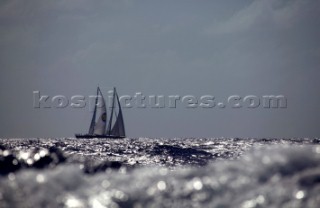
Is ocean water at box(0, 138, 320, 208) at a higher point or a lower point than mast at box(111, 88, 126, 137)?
higher

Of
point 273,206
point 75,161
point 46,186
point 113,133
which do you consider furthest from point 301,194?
point 113,133

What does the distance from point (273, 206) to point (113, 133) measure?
14712cm

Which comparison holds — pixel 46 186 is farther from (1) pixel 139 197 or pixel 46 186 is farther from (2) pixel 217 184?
(2) pixel 217 184

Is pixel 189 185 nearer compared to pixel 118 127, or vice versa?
pixel 189 185

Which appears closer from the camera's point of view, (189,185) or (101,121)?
(189,185)

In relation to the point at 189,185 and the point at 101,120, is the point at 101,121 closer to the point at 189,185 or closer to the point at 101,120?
the point at 101,120

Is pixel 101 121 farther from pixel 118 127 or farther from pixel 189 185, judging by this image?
pixel 189 185

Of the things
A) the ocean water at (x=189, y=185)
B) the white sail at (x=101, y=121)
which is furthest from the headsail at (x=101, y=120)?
the ocean water at (x=189, y=185)

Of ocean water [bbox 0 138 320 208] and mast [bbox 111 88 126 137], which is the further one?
mast [bbox 111 88 126 137]

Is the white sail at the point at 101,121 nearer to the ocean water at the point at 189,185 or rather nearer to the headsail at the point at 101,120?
the headsail at the point at 101,120

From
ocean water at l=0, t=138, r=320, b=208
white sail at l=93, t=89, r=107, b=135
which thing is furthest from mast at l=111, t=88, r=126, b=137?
ocean water at l=0, t=138, r=320, b=208

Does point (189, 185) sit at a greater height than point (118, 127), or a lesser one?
greater

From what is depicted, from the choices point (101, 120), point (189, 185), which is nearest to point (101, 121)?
point (101, 120)

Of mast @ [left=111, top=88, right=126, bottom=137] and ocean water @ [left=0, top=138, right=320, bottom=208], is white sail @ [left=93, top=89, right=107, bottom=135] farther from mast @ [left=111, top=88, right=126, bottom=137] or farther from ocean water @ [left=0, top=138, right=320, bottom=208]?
ocean water @ [left=0, top=138, right=320, bottom=208]
